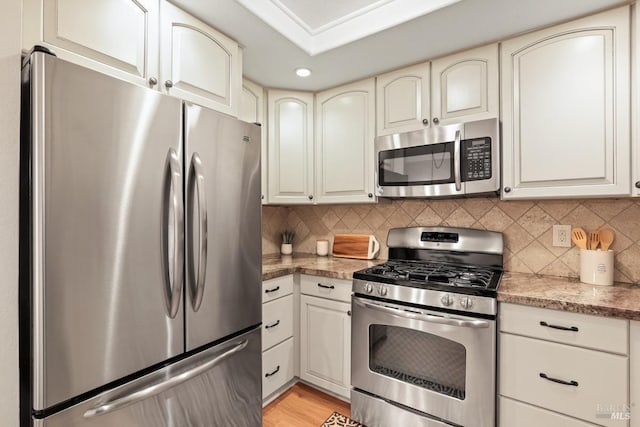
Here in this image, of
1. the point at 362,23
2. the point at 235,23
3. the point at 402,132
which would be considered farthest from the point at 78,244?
the point at 402,132

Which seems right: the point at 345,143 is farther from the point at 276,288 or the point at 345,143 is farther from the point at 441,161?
the point at 276,288

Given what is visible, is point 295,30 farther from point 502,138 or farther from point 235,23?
point 502,138

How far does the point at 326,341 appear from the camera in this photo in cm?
210

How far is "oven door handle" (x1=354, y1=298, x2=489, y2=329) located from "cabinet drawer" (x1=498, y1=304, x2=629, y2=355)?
0.36 feet

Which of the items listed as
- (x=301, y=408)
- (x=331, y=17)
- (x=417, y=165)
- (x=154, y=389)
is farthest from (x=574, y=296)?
(x=331, y=17)

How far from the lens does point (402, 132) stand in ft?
6.94

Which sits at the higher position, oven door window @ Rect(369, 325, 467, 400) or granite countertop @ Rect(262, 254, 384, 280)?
granite countertop @ Rect(262, 254, 384, 280)

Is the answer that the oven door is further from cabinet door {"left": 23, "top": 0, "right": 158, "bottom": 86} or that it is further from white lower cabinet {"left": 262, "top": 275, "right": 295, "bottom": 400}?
cabinet door {"left": 23, "top": 0, "right": 158, "bottom": 86}

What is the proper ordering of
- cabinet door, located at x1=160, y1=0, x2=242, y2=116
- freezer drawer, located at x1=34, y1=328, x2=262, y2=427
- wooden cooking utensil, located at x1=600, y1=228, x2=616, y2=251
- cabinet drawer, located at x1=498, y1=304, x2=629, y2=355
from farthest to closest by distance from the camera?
wooden cooking utensil, located at x1=600, y1=228, x2=616, y2=251, cabinet door, located at x1=160, y1=0, x2=242, y2=116, cabinet drawer, located at x1=498, y1=304, x2=629, y2=355, freezer drawer, located at x1=34, y1=328, x2=262, y2=427

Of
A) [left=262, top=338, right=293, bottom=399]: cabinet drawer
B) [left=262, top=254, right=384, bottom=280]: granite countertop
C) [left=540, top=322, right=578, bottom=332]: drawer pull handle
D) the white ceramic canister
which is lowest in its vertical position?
[left=262, top=338, right=293, bottom=399]: cabinet drawer

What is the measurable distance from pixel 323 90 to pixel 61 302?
2189mm

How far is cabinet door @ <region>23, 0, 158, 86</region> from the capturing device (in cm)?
107

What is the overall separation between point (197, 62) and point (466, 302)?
1.81 metres

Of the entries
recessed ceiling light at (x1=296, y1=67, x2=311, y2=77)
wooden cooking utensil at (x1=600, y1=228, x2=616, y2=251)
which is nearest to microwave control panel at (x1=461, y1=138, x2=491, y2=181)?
wooden cooking utensil at (x1=600, y1=228, x2=616, y2=251)
